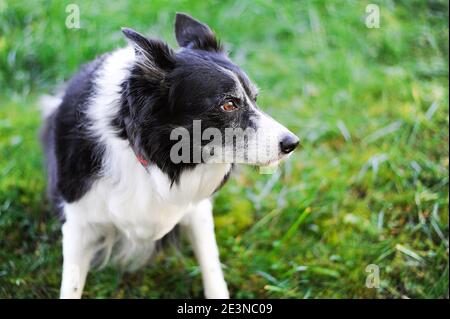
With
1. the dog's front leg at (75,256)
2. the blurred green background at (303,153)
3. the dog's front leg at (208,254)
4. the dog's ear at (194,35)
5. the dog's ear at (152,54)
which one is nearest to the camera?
the dog's ear at (152,54)

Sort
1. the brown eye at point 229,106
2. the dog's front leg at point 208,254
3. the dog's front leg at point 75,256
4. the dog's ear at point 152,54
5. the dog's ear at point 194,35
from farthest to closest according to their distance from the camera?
the dog's front leg at point 208,254 < the dog's front leg at point 75,256 < the dog's ear at point 194,35 < the brown eye at point 229,106 < the dog's ear at point 152,54

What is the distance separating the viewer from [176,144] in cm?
250

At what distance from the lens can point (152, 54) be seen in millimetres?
2410

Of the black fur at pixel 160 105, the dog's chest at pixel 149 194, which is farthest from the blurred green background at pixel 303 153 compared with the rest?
the black fur at pixel 160 105

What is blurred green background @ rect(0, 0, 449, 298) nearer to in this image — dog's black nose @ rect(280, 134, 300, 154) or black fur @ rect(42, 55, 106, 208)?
black fur @ rect(42, 55, 106, 208)

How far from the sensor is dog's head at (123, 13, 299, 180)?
2.42 m

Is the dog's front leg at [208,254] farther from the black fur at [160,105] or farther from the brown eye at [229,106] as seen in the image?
the brown eye at [229,106]

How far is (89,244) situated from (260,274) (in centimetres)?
102

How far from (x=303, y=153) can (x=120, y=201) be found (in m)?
1.84

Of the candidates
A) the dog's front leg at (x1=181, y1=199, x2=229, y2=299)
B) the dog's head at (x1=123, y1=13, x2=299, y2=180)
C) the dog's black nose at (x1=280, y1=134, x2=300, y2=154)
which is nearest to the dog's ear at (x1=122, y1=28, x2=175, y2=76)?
the dog's head at (x1=123, y1=13, x2=299, y2=180)

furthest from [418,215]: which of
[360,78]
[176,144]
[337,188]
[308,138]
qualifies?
[176,144]

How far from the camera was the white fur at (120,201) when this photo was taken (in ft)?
8.56

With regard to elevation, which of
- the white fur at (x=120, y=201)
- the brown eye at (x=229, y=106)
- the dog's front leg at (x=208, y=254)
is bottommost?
the dog's front leg at (x=208, y=254)

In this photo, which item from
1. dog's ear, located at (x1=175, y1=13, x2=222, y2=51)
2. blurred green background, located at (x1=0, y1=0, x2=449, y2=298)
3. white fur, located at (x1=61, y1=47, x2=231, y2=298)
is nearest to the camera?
white fur, located at (x1=61, y1=47, x2=231, y2=298)
